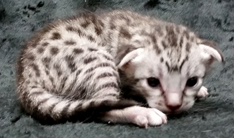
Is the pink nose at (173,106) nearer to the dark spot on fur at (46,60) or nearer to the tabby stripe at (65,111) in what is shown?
the tabby stripe at (65,111)

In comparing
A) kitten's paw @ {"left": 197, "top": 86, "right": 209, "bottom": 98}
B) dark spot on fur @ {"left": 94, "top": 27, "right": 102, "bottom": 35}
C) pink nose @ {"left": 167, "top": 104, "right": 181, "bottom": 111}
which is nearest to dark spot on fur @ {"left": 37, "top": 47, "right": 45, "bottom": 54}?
dark spot on fur @ {"left": 94, "top": 27, "right": 102, "bottom": 35}

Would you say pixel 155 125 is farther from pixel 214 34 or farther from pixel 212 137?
pixel 214 34

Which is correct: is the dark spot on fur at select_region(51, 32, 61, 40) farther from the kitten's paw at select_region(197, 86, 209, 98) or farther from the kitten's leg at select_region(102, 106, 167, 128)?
the kitten's paw at select_region(197, 86, 209, 98)

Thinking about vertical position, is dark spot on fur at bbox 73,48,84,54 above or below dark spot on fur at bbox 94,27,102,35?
above

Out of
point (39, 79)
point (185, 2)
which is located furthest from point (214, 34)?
point (39, 79)

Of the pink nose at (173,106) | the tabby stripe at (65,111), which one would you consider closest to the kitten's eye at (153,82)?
the pink nose at (173,106)

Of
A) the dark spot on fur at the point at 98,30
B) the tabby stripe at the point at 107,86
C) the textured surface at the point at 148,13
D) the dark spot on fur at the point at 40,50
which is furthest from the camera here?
the dark spot on fur at the point at 98,30
